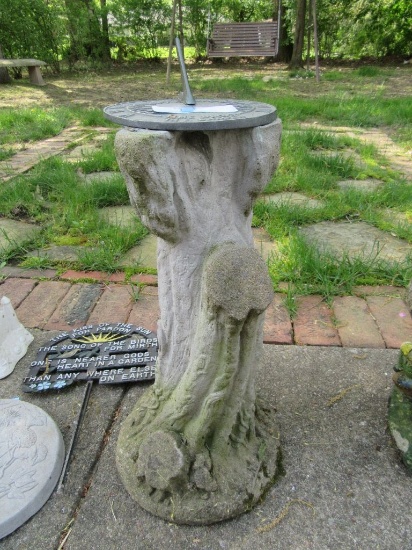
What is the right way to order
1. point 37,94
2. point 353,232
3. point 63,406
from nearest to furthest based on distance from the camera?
point 63,406 < point 353,232 < point 37,94

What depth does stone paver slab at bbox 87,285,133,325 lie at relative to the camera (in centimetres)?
236

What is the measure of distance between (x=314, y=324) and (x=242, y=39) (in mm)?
10058

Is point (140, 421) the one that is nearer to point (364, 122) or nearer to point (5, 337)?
point (5, 337)

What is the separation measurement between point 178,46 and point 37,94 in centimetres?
771

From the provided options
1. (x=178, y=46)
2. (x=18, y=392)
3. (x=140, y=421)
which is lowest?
(x=18, y=392)

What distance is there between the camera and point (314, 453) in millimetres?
1606

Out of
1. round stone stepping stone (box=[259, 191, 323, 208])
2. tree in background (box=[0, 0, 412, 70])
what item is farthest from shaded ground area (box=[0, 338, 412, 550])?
tree in background (box=[0, 0, 412, 70])

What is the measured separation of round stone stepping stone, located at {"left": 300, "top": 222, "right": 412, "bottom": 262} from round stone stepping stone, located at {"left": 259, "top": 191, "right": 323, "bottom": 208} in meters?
0.30

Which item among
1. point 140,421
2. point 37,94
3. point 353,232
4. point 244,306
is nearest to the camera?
point 244,306

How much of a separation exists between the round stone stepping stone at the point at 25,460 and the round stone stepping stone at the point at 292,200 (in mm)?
2298

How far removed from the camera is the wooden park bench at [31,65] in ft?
27.6

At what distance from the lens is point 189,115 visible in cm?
113

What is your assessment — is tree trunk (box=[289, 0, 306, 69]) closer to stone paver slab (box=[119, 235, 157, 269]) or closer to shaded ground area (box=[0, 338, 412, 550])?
stone paver slab (box=[119, 235, 157, 269])

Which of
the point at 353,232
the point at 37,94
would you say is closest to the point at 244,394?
the point at 353,232
